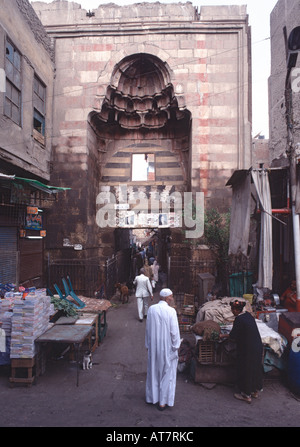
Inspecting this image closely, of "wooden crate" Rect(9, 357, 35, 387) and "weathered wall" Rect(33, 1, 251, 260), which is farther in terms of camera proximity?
"weathered wall" Rect(33, 1, 251, 260)

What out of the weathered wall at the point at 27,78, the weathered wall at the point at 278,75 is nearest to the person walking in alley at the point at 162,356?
the weathered wall at the point at 27,78

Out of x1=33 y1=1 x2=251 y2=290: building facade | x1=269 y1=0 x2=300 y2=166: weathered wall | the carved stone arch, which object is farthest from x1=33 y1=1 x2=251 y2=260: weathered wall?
x1=269 y1=0 x2=300 y2=166: weathered wall

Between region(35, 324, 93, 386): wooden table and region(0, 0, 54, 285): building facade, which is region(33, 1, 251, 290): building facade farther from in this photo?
region(35, 324, 93, 386): wooden table

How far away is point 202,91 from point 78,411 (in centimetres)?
1165

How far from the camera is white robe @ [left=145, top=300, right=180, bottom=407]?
13.5 feet

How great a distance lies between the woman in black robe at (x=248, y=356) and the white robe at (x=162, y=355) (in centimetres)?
101

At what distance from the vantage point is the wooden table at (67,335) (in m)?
4.79

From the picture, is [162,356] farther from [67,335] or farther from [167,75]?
[167,75]

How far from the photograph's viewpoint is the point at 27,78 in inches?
382

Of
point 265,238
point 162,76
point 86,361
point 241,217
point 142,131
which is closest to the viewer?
point 86,361

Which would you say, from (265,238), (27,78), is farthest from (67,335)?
(27,78)

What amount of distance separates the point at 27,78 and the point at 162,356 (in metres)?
9.78

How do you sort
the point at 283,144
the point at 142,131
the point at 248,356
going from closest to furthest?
the point at 248,356
the point at 283,144
the point at 142,131
